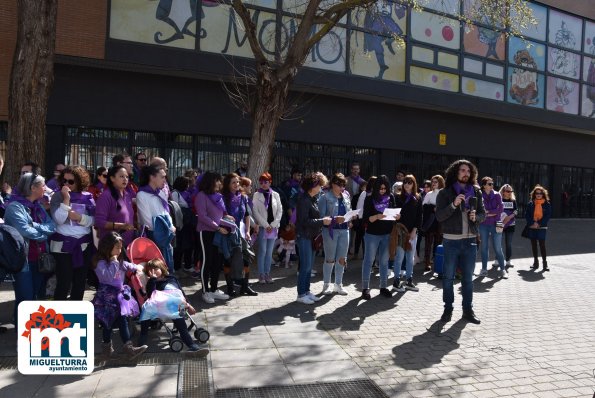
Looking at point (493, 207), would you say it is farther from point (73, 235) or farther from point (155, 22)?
point (155, 22)

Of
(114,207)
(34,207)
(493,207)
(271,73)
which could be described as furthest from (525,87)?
(34,207)

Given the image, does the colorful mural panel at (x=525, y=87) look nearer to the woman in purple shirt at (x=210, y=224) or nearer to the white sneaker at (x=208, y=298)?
the woman in purple shirt at (x=210, y=224)

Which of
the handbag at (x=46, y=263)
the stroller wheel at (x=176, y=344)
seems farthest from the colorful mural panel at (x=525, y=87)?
the handbag at (x=46, y=263)

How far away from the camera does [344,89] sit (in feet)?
51.2

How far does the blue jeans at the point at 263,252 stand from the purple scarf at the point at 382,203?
2.13 metres

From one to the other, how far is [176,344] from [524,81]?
62.8 feet

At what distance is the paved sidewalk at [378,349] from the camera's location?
4387mm

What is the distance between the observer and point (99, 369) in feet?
15.3

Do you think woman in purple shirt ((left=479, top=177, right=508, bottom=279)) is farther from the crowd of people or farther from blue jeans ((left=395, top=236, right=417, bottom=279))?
blue jeans ((left=395, top=236, right=417, bottom=279))

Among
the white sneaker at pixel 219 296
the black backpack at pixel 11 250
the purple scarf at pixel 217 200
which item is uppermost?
the purple scarf at pixel 217 200

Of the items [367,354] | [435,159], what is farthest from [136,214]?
[435,159]

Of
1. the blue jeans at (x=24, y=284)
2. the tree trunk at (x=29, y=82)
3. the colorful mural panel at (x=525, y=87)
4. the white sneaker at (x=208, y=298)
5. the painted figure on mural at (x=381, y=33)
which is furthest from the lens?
the colorful mural panel at (x=525, y=87)

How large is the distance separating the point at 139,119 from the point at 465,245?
10.6 metres

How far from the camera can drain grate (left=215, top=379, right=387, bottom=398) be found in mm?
4215
